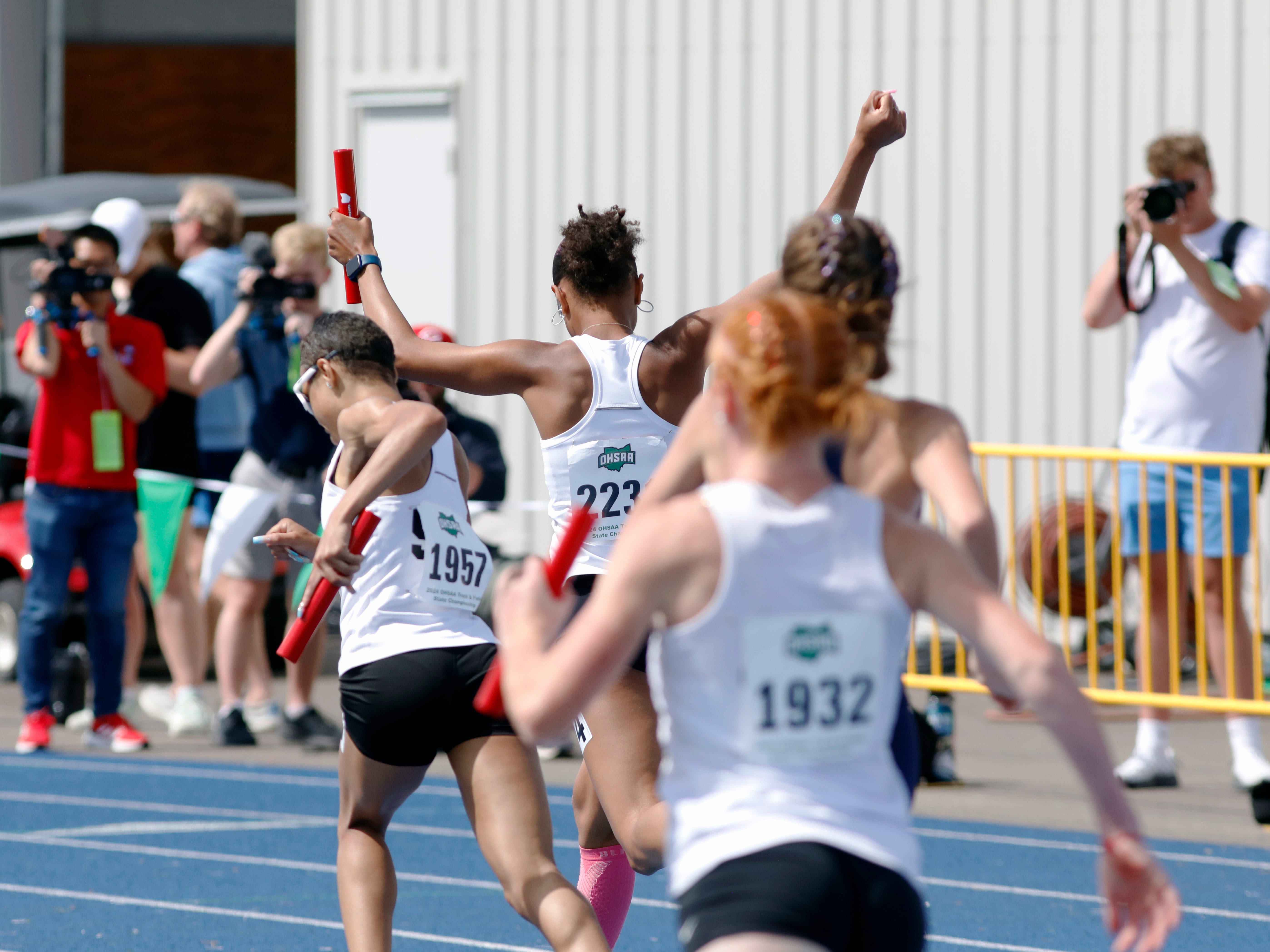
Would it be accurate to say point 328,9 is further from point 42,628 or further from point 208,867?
point 208,867

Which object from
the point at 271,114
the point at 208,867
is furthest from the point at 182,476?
the point at 271,114

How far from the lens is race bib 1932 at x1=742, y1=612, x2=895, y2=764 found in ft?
8.77

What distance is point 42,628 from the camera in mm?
9258

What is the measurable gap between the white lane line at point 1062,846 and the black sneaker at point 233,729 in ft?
11.3

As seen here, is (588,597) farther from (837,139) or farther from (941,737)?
(837,139)

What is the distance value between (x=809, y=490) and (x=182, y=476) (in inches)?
317

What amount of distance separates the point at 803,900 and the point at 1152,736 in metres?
5.78

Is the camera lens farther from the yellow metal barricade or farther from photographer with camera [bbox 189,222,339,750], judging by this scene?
photographer with camera [bbox 189,222,339,750]

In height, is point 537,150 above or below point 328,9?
below

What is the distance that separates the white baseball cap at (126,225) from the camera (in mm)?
9891

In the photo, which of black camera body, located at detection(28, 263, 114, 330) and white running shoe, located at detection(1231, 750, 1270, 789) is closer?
white running shoe, located at detection(1231, 750, 1270, 789)

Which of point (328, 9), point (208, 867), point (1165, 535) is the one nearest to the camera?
point (208, 867)

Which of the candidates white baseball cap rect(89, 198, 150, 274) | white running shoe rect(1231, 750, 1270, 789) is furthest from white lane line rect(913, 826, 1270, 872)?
white baseball cap rect(89, 198, 150, 274)

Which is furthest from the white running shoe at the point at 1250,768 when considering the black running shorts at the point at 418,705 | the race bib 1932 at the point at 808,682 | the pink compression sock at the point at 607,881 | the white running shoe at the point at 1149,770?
the race bib 1932 at the point at 808,682
